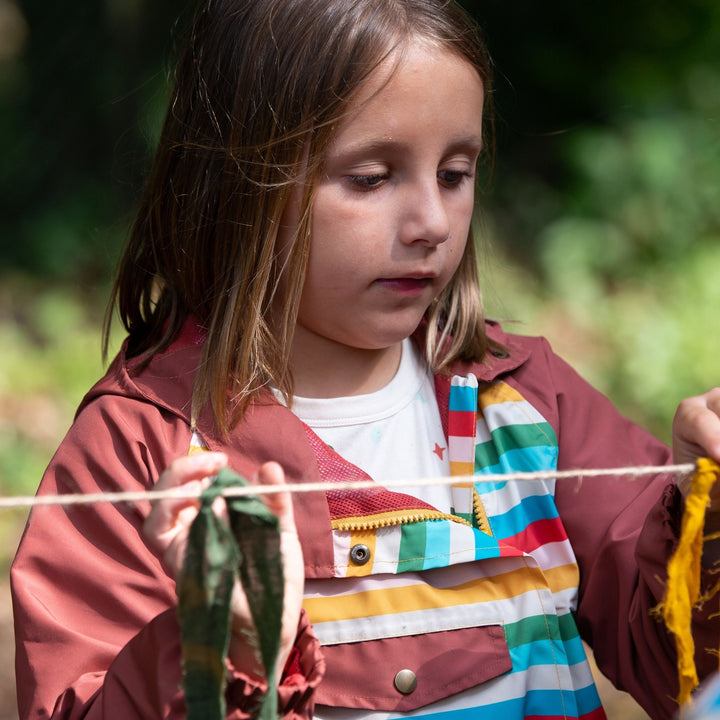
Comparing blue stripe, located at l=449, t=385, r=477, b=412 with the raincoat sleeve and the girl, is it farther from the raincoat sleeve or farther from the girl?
the raincoat sleeve

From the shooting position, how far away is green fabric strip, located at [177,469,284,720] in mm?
977

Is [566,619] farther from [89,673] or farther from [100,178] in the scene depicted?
[100,178]

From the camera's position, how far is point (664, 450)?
162 centimetres

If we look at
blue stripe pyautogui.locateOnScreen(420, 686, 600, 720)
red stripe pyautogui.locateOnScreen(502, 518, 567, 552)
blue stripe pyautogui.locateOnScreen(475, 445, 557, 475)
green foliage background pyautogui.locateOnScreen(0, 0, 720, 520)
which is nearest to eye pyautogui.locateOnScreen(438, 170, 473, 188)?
blue stripe pyautogui.locateOnScreen(475, 445, 557, 475)

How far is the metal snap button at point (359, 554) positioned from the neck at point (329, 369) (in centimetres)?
27

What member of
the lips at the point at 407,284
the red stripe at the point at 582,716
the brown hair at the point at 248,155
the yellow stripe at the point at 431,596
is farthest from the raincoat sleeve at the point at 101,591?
the red stripe at the point at 582,716

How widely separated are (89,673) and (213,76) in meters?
0.83

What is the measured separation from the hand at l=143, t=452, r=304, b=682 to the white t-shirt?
1.27 feet

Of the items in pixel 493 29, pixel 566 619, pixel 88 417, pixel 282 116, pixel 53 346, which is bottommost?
pixel 53 346

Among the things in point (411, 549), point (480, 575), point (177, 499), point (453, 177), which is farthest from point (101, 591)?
point (453, 177)

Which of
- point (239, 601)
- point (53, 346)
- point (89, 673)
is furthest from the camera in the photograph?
point (53, 346)

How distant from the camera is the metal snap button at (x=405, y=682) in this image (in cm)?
133

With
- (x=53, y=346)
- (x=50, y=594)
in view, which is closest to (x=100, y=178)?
(x=53, y=346)

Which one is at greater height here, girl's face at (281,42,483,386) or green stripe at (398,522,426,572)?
girl's face at (281,42,483,386)
